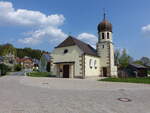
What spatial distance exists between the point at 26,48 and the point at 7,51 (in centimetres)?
4919

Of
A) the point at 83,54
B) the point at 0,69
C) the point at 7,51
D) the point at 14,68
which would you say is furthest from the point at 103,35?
the point at 7,51

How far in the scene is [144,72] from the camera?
102ft

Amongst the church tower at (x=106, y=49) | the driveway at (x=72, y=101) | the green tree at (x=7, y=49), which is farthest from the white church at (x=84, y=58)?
the green tree at (x=7, y=49)

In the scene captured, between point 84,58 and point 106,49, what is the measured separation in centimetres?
696

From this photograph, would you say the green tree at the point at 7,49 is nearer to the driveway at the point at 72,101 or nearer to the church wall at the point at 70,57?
the church wall at the point at 70,57

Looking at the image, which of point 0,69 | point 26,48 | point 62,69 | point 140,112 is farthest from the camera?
point 26,48

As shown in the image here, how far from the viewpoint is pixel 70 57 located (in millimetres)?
24750

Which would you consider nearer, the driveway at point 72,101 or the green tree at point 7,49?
the driveway at point 72,101

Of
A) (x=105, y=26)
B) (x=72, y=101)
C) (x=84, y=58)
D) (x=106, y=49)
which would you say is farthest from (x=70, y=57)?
(x=72, y=101)

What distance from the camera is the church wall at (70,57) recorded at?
23.6 m

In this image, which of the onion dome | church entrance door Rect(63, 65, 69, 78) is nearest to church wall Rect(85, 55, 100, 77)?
church entrance door Rect(63, 65, 69, 78)

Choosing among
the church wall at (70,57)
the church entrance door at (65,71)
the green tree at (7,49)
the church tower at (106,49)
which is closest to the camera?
the church wall at (70,57)

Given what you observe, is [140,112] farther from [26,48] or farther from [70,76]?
[26,48]

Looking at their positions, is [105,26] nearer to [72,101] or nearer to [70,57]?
[70,57]
